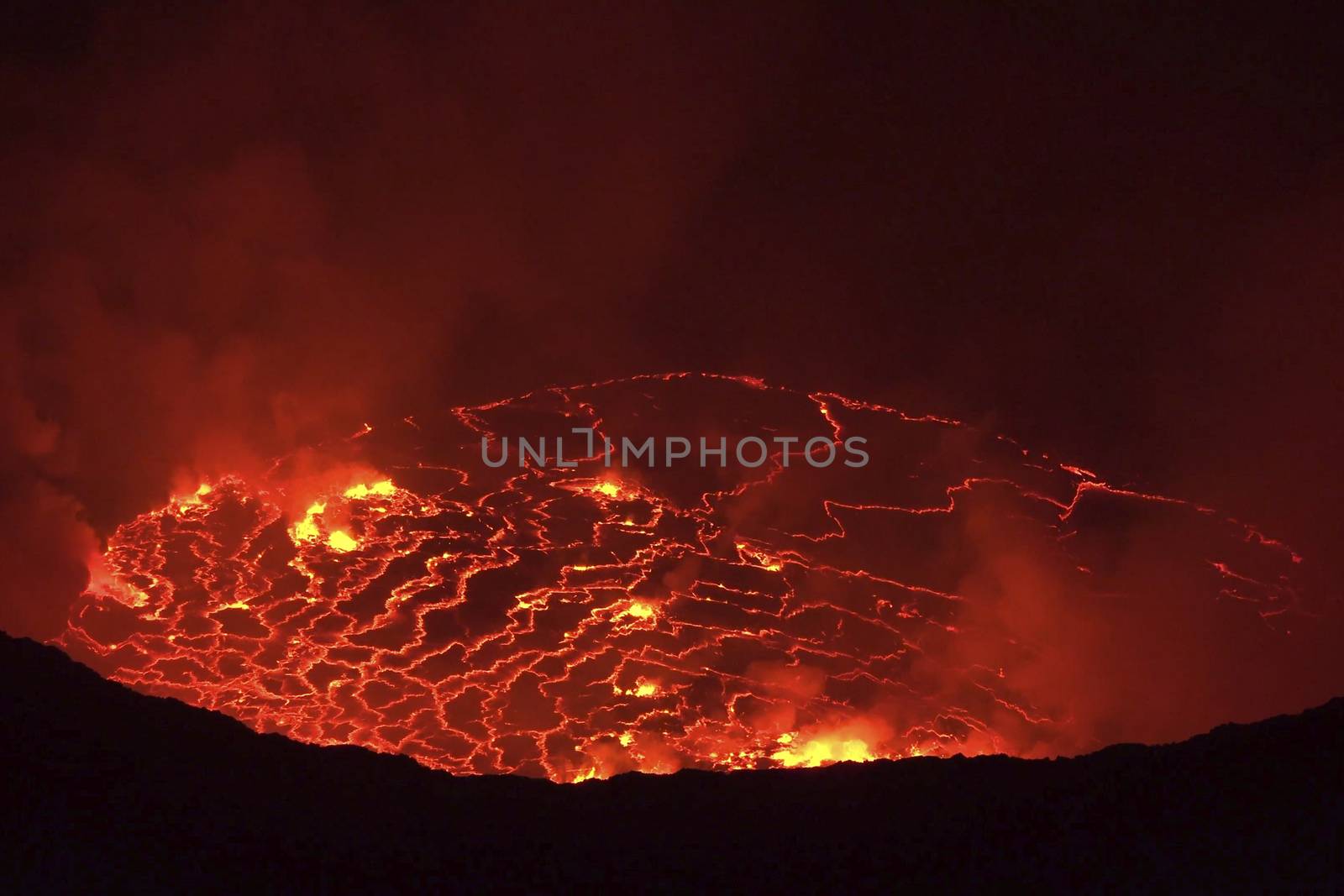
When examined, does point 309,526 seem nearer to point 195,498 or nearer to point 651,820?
point 195,498

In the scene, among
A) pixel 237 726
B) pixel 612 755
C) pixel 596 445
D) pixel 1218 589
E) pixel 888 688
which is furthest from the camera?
pixel 596 445

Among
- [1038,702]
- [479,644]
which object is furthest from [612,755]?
[1038,702]

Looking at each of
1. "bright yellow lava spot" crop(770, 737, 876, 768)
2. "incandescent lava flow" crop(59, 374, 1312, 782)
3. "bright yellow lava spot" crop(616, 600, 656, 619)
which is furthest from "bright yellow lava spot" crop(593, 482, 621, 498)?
"bright yellow lava spot" crop(770, 737, 876, 768)

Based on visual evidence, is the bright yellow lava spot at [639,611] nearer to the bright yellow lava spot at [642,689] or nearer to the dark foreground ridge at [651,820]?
the bright yellow lava spot at [642,689]

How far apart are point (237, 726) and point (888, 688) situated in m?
7.03

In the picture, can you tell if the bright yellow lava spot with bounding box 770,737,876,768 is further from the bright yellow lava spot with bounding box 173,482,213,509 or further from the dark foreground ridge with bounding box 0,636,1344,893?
the bright yellow lava spot with bounding box 173,482,213,509

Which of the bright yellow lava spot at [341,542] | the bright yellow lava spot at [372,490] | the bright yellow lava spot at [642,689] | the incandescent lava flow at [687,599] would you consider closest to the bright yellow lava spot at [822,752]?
the incandescent lava flow at [687,599]

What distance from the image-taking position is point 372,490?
11258 mm

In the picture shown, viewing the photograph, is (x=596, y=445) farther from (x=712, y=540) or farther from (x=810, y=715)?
(x=810, y=715)

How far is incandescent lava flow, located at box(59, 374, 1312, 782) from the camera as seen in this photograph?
9102mm

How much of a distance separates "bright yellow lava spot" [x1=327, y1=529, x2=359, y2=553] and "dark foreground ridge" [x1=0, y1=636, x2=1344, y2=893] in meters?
7.74

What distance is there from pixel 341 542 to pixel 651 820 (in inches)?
332

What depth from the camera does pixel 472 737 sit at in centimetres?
877

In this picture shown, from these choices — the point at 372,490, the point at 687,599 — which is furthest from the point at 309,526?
the point at 687,599
